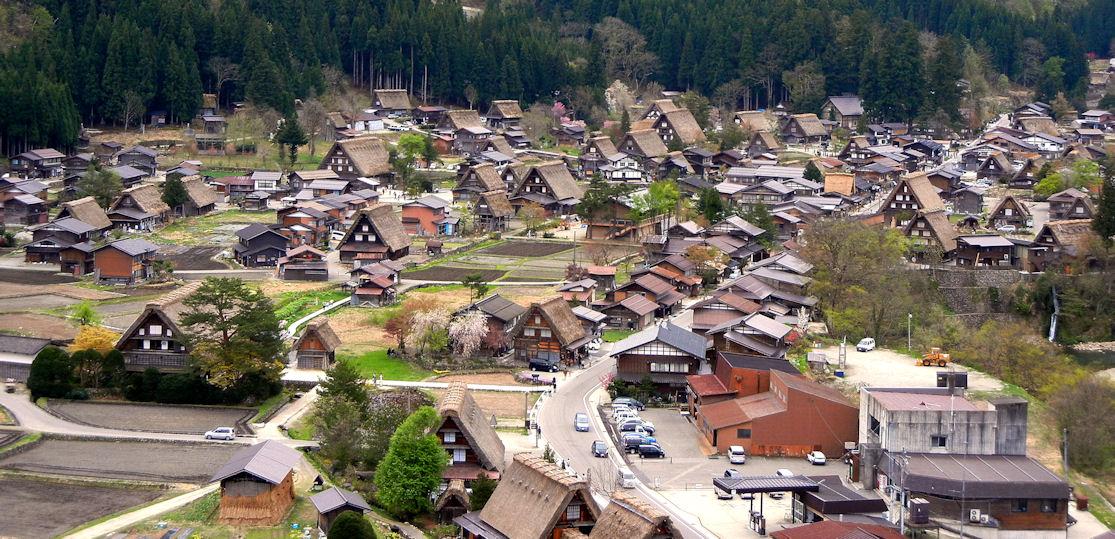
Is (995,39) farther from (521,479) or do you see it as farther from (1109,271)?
(521,479)

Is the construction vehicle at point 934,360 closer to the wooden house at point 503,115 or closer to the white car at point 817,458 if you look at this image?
the white car at point 817,458

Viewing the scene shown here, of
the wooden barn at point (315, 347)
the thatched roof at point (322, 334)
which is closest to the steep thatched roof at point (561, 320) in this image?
the thatched roof at point (322, 334)

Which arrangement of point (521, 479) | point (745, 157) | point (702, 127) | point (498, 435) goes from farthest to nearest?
point (702, 127) → point (745, 157) → point (498, 435) → point (521, 479)

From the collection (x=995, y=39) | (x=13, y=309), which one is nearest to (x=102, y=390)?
(x=13, y=309)

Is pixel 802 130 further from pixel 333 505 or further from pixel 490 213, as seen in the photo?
pixel 333 505

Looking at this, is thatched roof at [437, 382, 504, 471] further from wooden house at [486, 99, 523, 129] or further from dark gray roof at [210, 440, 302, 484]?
wooden house at [486, 99, 523, 129]

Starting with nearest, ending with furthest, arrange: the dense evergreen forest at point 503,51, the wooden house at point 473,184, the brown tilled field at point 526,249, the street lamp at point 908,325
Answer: the street lamp at point 908,325, the brown tilled field at point 526,249, the wooden house at point 473,184, the dense evergreen forest at point 503,51

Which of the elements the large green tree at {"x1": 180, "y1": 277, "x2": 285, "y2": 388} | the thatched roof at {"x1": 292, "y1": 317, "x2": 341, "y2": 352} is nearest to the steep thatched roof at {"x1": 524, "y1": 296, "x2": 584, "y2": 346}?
the thatched roof at {"x1": 292, "y1": 317, "x2": 341, "y2": 352}
